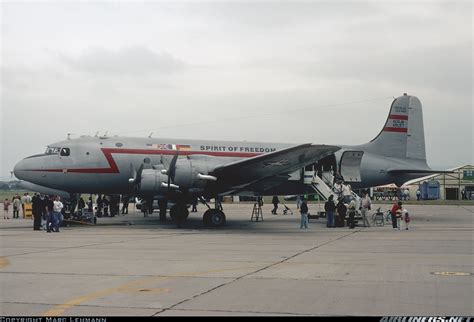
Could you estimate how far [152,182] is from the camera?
23797 millimetres

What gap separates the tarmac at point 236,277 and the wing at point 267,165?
4483 millimetres

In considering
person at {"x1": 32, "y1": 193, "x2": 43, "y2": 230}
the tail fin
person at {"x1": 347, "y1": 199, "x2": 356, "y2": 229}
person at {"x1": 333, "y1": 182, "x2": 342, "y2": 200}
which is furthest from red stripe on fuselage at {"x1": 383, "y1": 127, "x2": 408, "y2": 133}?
person at {"x1": 32, "y1": 193, "x2": 43, "y2": 230}

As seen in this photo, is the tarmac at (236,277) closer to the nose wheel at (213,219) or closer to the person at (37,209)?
the person at (37,209)

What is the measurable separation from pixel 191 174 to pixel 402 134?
50.3ft

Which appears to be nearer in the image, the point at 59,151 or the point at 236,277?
the point at 236,277

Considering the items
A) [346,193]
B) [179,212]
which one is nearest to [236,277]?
[179,212]

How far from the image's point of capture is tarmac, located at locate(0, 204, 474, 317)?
26.1ft

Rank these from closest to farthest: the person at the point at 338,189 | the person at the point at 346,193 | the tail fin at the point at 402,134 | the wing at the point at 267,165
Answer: the wing at the point at 267,165, the person at the point at 346,193, the person at the point at 338,189, the tail fin at the point at 402,134

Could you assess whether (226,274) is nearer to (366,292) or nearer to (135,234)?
(366,292)

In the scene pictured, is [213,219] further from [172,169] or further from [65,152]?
[65,152]

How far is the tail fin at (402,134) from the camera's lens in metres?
32.8

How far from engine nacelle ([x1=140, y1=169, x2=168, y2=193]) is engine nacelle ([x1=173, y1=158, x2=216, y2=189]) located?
28.6 inches

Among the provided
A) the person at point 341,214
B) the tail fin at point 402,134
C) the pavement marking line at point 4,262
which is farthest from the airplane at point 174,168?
the pavement marking line at point 4,262

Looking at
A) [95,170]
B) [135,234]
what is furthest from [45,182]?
[135,234]
